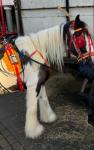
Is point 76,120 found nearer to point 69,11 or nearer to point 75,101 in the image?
point 75,101

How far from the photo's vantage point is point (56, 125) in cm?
539

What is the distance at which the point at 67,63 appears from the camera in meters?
5.86

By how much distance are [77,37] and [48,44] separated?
1.48ft

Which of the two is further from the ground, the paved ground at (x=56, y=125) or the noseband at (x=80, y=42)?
the noseband at (x=80, y=42)

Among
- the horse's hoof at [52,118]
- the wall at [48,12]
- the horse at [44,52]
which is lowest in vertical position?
the horse's hoof at [52,118]

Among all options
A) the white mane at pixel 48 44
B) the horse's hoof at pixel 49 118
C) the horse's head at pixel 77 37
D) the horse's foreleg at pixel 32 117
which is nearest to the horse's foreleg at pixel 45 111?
the horse's hoof at pixel 49 118

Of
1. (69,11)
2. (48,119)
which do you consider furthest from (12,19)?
(48,119)

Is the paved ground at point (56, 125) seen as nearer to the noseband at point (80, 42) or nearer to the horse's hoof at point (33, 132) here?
the horse's hoof at point (33, 132)

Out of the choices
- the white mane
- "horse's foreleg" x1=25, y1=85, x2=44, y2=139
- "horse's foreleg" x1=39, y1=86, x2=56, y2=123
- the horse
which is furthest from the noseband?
"horse's foreleg" x1=39, y1=86, x2=56, y2=123

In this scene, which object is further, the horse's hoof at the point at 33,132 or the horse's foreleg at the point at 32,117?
the horse's hoof at the point at 33,132

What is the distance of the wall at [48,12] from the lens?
19.1 ft

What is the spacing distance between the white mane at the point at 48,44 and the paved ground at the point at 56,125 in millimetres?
1051

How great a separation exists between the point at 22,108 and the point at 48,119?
0.84m

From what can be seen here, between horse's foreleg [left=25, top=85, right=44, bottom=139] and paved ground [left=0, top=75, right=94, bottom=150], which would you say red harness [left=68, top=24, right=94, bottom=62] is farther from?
paved ground [left=0, top=75, right=94, bottom=150]
